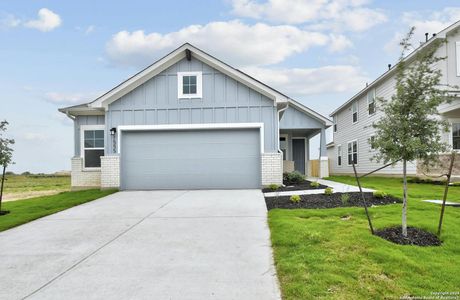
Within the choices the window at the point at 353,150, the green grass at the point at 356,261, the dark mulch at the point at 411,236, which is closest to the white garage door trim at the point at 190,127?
the green grass at the point at 356,261

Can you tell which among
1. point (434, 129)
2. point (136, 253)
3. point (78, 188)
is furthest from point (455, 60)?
point (78, 188)

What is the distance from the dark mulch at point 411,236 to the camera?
6.00 metres

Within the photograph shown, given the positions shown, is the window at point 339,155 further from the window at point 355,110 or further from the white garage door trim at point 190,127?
the white garage door trim at point 190,127

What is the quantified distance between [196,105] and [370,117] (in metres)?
13.5

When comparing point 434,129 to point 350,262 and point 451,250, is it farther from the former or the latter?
point 350,262

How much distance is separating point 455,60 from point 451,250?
14.4m

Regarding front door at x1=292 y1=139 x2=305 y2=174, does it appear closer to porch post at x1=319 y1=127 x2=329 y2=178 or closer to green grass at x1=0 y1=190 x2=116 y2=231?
porch post at x1=319 y1=127 x2=329 y2=178

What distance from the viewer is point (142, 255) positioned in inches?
223

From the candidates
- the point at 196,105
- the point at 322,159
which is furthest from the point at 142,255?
the point at 322,159

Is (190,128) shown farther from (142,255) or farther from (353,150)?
(353,150)

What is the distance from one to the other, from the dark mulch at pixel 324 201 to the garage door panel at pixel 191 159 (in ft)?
11.2

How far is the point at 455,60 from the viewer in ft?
55.1

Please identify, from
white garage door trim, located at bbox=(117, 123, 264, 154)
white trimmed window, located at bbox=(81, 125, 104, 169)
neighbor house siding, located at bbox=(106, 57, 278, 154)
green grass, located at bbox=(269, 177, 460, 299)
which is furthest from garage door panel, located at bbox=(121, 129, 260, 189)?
green grass, located at bbox=(269, 177, 460, 299)

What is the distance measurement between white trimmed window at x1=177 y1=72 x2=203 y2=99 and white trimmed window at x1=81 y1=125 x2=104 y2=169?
177 inches
